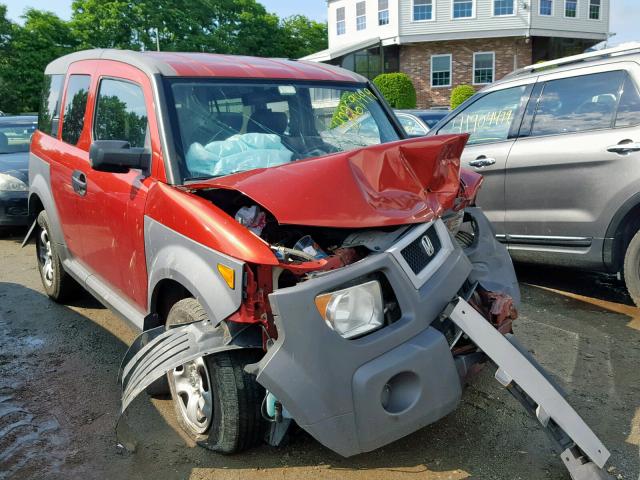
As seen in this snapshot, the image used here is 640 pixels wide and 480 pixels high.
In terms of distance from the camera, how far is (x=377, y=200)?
8.47 ft

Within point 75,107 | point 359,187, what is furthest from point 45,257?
point 359,187

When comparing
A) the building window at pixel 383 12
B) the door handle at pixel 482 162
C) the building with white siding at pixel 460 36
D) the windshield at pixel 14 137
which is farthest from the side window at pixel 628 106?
the building window at pixel 383 12

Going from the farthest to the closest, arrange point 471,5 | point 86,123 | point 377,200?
1. point 471,5
2. point 86,123
3. point 377,200

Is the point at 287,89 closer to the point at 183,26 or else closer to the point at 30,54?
the point at 30,54

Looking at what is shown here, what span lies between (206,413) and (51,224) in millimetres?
2642

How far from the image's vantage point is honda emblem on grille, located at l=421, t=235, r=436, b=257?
2.58m

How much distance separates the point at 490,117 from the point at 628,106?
1321 mm

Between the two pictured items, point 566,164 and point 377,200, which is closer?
point 377,200

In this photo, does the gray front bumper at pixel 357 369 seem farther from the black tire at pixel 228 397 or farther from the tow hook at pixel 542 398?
the black tire at pixel 228 397

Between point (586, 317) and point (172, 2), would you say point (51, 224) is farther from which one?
point (172, 2)

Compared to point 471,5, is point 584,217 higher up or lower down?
lower down

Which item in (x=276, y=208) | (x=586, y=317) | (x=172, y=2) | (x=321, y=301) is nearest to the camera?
(x=321, y=301)

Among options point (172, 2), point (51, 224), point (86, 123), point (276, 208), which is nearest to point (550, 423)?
point (276, 208)

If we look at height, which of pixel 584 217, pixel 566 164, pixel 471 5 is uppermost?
pixel 471 5
